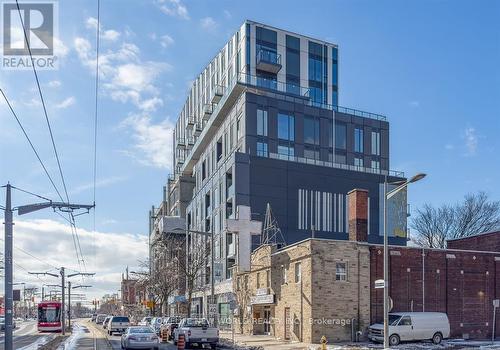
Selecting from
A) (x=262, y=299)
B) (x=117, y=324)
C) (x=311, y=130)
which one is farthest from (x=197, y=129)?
(x=262, y=299)

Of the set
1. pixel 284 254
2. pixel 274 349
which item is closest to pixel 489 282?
pixel 284 254

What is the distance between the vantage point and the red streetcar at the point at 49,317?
59.3 metres

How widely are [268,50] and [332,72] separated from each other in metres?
11.2

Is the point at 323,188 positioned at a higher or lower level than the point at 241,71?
lower

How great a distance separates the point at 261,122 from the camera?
205 ft

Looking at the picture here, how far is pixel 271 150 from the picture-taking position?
63.0m

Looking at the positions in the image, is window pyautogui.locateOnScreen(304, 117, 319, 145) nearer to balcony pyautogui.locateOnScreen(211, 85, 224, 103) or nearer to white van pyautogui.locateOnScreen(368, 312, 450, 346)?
balcony pyautogui.locateOnScreen(211, 85, 224, 103)

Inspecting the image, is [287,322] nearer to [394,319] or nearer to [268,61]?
[394,319]

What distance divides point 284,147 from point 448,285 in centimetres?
3228

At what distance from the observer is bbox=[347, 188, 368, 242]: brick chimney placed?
33.8m

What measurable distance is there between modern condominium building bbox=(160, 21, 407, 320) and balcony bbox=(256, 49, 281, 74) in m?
0.14

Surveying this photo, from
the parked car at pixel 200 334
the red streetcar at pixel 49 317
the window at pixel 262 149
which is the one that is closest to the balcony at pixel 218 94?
the window at pixel 262 149

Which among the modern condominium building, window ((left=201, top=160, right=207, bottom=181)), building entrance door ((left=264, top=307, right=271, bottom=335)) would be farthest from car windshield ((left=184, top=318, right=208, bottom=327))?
window ((left=201, top=160, right=207, bottom=181))

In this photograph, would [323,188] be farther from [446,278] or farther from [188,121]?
[188,121]
